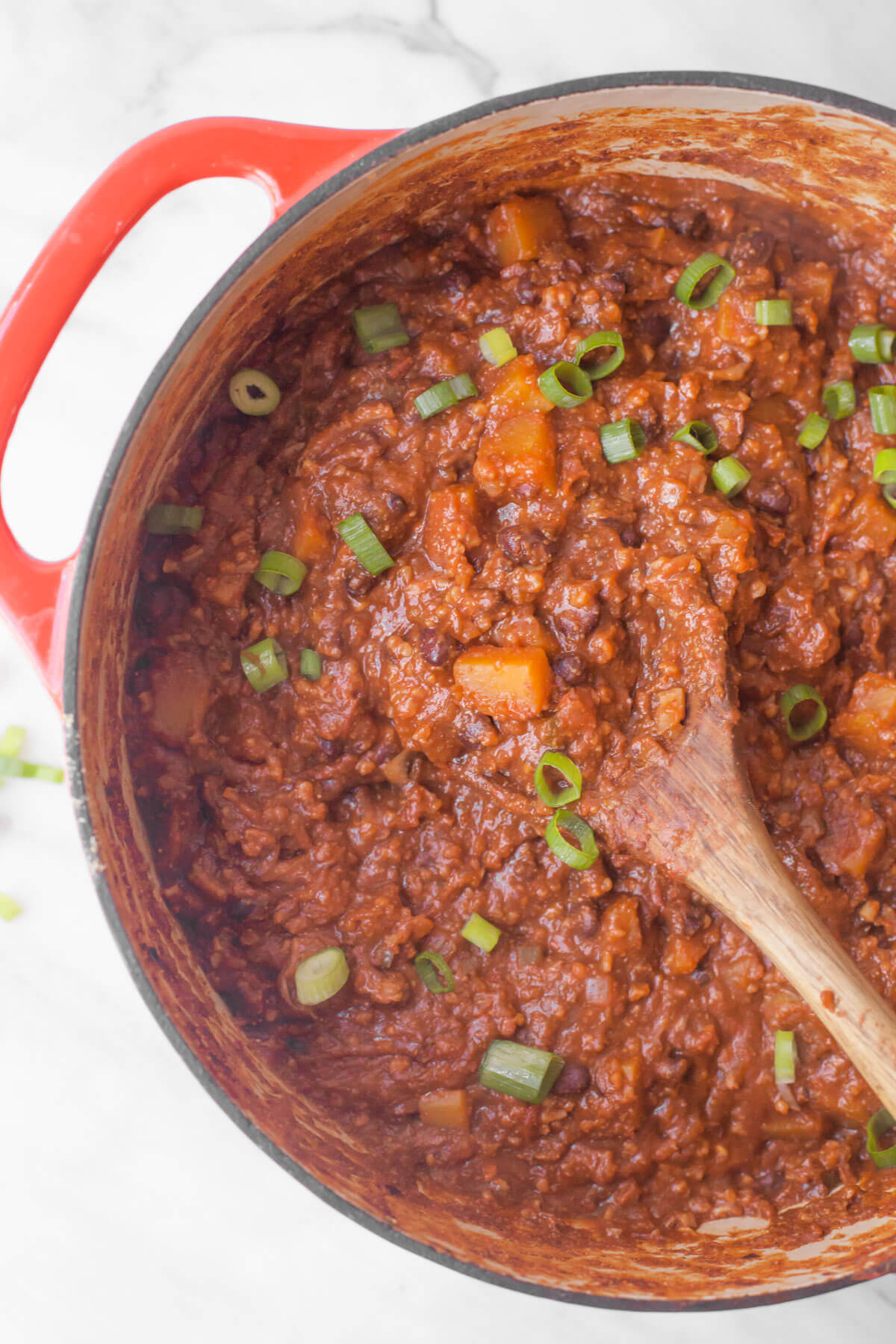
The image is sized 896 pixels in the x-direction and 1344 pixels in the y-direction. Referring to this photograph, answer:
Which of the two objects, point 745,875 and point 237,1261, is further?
point 237,1261

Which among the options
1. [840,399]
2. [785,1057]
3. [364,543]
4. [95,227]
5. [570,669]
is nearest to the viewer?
[95,227]

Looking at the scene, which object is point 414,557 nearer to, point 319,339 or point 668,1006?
point 319,339

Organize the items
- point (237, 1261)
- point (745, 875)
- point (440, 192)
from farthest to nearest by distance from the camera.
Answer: point (237, 1261) < point (440, 192) < point (745, 875)

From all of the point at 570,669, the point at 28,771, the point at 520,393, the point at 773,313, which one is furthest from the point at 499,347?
the point at 28,771

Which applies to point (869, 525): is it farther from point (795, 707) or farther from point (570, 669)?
point (570, 669)

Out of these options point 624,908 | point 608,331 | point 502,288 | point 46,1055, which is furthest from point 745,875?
point 46,1055

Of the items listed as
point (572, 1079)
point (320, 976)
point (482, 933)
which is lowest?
point (572, 1079)

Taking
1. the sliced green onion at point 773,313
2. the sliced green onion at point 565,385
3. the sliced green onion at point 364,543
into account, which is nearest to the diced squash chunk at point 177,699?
the sliced green onion at point 364,543
